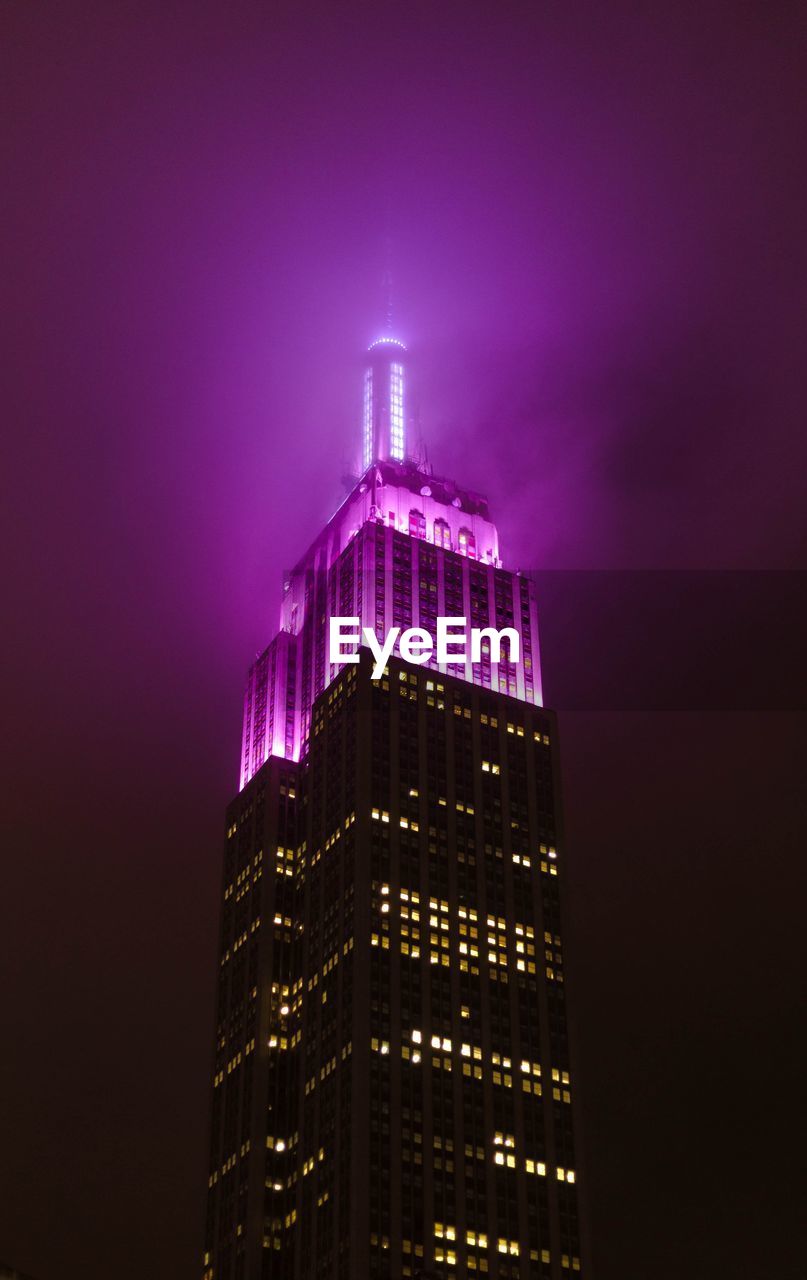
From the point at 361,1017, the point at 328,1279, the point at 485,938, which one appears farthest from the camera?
the point at 485,938

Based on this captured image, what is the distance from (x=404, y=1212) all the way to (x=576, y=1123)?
22750mm

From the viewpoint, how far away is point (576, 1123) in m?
187

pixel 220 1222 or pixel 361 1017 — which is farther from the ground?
pixel 361 1017

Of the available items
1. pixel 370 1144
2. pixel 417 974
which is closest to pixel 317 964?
pixel 417 974

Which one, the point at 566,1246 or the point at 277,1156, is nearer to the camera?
the point at 566,1246

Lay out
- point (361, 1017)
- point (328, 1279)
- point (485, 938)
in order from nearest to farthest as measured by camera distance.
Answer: point (328, 1279) < point (361, 1017) < point (485, 938)

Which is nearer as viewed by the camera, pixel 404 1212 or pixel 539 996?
pixel 404 1212

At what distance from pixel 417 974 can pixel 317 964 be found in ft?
45.8

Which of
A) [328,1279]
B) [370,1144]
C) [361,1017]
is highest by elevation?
[361,1017]

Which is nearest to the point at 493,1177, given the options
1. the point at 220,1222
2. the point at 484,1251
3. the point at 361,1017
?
the point at 484,1251

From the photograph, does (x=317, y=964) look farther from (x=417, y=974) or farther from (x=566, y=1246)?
(x=566, y=1246)

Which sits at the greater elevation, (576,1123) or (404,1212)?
(576,1123)

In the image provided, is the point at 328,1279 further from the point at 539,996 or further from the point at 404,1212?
the point at 539,996

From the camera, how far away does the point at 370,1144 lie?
176375 mm
